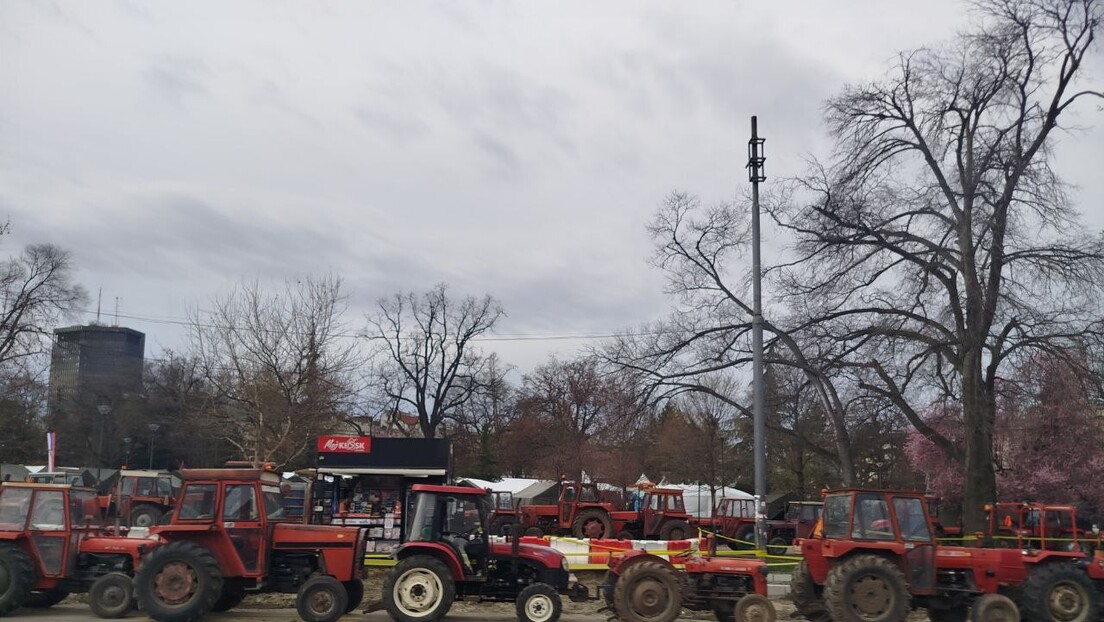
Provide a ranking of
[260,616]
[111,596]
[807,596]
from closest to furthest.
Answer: [807,596] < [111,596] < [260,616]

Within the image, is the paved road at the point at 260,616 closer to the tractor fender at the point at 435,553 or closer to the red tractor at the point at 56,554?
the red tractor at the point at 56,554

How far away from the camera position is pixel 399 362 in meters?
57.2

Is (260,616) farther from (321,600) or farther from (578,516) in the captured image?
(578,516)

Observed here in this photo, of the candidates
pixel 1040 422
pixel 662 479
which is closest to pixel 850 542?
pixel 1040 422

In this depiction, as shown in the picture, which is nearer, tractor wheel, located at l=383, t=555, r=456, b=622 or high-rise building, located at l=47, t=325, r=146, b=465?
tractor wheel, located at l=383, t=555, r=456, b=622

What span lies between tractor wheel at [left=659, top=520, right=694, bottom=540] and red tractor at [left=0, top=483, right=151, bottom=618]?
17937 millimetres

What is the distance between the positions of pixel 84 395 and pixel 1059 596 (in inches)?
2668

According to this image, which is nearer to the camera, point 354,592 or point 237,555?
point 237,555

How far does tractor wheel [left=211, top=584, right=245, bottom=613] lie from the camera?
46.3 ft

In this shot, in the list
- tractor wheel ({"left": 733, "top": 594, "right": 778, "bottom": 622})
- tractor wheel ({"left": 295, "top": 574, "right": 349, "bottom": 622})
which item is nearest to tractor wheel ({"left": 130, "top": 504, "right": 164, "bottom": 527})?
tractor wheel ({"left": 295, "top": 574, "right": 349, "bottom": 622})

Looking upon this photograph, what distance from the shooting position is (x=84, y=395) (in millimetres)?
67500

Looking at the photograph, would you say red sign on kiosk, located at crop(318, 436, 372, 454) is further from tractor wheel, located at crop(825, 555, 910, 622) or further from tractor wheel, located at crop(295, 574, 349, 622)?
tractor wheel, located at crop(825, 555, 910, 622)

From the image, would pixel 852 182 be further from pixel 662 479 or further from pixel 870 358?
pixel 662 479

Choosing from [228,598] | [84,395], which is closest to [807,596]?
[228,598]
